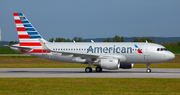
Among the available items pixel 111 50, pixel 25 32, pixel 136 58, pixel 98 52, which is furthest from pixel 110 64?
pixel 25 32

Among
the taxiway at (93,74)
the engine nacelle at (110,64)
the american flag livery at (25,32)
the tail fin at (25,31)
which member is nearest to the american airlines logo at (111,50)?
the engine nacelle at (110,64)

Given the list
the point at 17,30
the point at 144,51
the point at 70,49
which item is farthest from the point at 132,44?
the point at 17,30

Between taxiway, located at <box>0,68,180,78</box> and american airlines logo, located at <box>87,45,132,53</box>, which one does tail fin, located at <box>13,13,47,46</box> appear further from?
american airlines logo, located at <box>87,45,132,53</box>

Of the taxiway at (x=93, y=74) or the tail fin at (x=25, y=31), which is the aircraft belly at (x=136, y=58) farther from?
the tail fin at (x=25, y=31)

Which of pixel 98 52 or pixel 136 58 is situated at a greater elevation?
pixel 98 52

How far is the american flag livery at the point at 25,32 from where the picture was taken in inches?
1443

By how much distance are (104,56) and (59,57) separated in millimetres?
5935

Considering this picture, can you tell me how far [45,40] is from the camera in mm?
37875

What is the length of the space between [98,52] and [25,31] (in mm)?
10550

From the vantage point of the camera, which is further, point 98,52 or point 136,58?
point 98,52

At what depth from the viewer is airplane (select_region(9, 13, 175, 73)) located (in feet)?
110

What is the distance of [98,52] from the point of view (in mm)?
34594

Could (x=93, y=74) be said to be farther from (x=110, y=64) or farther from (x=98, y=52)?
(x=98, y=52)
